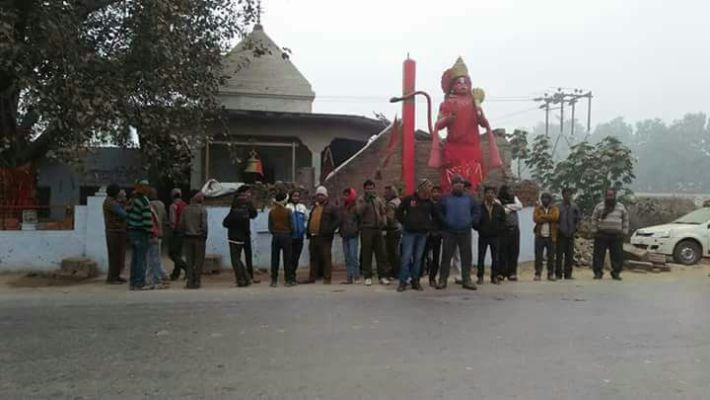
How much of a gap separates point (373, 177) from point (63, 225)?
22.1 feet

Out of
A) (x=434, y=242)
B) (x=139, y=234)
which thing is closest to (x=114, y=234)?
(x=139, y=234)

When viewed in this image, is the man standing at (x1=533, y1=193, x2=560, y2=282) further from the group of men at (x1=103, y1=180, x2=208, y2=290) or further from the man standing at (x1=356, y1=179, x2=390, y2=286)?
the group of men at (x1=103, y1=180, x2=208, y2=290)

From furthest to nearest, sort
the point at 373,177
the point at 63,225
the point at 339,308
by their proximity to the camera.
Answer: the point at 373,177
the point at 63,225
the point at 339,308

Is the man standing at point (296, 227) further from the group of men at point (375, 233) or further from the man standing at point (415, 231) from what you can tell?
the man standing at point (415, 231)

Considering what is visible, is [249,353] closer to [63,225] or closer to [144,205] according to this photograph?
[144,205]

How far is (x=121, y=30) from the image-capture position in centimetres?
1044

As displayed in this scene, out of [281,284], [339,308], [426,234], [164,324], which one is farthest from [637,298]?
[164,324]

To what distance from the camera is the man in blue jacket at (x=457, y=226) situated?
1007 cm

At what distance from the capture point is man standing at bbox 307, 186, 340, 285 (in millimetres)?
10633

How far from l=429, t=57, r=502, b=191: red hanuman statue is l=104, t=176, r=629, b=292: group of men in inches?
47.0

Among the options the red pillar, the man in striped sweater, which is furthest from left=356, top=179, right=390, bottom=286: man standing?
the man in striped sweater

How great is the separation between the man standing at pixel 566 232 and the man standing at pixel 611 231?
58 cm

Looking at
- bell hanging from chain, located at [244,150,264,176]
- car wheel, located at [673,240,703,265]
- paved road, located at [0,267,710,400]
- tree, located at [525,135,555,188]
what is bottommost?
paved road, located at [0,267,710,400]

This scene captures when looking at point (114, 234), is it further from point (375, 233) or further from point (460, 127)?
point (460, 127)
